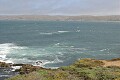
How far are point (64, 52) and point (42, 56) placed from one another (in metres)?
7.01

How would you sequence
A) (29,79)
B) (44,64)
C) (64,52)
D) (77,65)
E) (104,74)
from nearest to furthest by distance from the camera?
1. (29,79)
2. (104,74)
3. (77,65)
4. (44,64)
5. (64,52)

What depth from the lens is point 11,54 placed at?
2653 inches

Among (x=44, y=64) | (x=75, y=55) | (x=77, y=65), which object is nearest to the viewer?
(x=77, y=65)

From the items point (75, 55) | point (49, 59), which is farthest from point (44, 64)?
point (75, 55)

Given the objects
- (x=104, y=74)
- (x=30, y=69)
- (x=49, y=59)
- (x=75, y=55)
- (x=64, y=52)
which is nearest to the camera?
(x=104, y=74)

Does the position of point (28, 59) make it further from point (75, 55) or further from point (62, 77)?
point (62, 77)

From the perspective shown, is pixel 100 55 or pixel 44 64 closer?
pixel 44 64

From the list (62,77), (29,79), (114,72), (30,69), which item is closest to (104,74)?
(114,72)

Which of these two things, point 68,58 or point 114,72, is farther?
point 68,58

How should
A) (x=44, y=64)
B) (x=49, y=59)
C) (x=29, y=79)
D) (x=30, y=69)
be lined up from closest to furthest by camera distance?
(x=29, y=79)
(x=30, y=69)
(x=44, y=64)
(x=49, y=59)

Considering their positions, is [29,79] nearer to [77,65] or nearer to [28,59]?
[77,65]

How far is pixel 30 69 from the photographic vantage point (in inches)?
1922

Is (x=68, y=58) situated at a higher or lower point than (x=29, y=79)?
lower

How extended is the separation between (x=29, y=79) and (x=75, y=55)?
1506 inches
